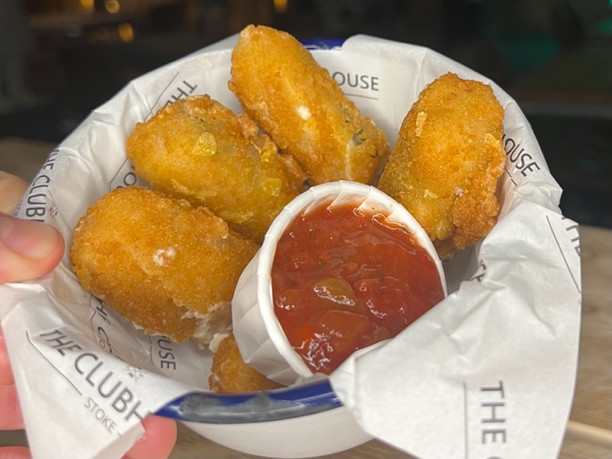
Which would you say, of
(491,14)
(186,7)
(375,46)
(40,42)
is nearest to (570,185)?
(491,14)

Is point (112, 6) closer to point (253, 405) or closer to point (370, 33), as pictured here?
point (370, 33)

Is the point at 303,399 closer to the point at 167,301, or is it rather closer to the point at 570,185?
the point at 167,301

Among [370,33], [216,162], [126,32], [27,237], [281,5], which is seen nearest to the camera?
[27,237]

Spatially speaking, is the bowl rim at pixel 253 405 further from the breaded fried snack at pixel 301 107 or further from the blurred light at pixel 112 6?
the blurred light at pixel 112 6

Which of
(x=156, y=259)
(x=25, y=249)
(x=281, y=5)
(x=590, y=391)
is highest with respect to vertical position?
(x=25, y=249)

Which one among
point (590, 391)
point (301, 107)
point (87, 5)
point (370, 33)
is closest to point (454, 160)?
point (301, 107)

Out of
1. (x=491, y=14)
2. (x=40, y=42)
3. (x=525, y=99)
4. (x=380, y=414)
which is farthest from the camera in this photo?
(x=40, y=42)
